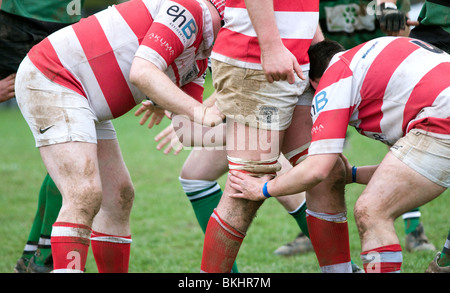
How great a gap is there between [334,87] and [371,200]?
1.51 feet

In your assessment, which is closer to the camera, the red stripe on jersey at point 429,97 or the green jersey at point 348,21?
the red stripe on jersey at point 429,97

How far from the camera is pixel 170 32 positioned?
238 cm

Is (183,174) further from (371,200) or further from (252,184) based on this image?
(371,200)

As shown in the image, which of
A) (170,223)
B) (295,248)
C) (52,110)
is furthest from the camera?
(170,223)

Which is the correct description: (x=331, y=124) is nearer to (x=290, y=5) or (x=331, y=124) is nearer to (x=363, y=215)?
(x=363, y=215)

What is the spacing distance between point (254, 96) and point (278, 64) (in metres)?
0.22

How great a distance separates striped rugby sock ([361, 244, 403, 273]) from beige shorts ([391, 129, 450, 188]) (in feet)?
1.00

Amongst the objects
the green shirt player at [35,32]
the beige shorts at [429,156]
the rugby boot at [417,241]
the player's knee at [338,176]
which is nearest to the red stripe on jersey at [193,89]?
the player's knee at [338,176]

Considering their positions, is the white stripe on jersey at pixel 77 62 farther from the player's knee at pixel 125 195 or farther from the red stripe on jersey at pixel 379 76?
the red stripe on jersey at pixel 379 76

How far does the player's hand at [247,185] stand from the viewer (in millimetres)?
2463

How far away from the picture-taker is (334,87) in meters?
2.29

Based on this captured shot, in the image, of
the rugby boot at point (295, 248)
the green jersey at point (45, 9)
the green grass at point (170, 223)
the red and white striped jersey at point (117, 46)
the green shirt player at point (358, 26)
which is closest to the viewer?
the red and white striped jersey at point (117, 46)

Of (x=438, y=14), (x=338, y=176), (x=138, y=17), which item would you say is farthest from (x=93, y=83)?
(x=438, y=14)

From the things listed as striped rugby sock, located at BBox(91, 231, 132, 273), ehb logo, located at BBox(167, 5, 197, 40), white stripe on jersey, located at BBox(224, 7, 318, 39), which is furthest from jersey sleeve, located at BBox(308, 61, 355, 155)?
striped rugby sock, located at BBox(91, 231, 132, 273)
